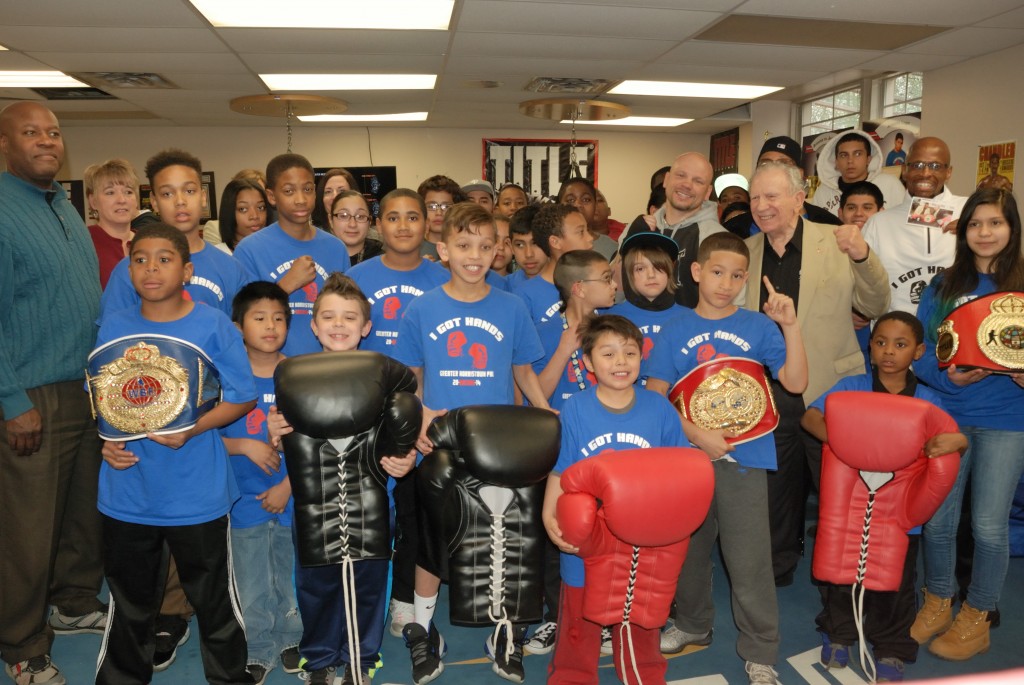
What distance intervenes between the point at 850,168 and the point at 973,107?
8.27 ft

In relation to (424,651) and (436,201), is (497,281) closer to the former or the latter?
(436,201)

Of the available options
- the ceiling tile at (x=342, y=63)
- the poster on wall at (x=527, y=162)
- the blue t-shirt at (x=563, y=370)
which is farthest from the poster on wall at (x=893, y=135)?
the blue t-shirt at (x=563, y=370)

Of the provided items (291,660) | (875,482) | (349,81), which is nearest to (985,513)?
(875,482)

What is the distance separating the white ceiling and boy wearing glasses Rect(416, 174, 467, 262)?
111cm

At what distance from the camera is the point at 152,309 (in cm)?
206

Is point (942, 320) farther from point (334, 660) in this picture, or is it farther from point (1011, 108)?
point (1011, 108)

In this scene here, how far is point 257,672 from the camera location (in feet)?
7.23

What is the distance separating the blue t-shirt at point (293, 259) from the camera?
2652 mm

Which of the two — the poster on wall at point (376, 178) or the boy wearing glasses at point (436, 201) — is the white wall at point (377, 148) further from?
the boy wearing glasses at point (436, 201)

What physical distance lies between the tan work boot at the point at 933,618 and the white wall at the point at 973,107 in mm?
3791

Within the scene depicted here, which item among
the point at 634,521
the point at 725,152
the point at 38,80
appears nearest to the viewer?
the point at 634,521

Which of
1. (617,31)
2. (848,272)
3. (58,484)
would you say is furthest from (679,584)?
(617,31)

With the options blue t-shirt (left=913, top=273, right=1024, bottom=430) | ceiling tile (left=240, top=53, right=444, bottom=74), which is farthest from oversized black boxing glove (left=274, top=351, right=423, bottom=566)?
ceiling tile (left=240, top=53, right=444, bottom=74)

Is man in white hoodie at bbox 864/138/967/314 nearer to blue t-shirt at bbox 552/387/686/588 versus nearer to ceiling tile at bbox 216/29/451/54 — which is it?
blue t-shirt at bbox 552/387/686/588
